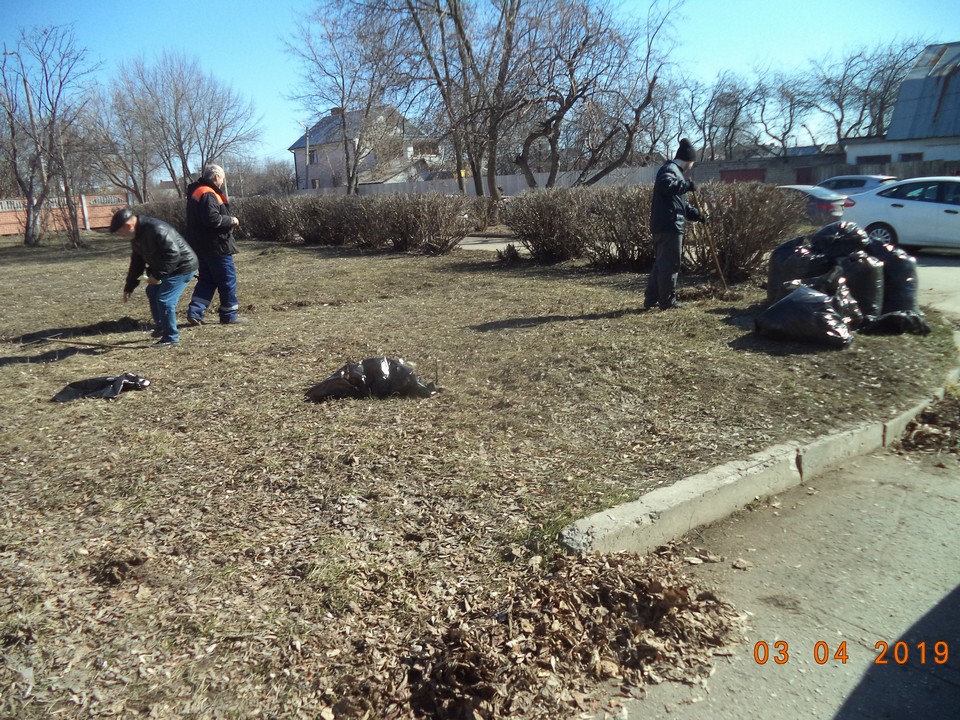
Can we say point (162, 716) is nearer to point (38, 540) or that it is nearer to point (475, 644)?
point (475, 644)

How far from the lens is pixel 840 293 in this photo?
6.25m

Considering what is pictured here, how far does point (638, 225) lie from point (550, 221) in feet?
7.02

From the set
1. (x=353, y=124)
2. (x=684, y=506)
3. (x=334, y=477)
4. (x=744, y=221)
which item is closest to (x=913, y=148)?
(x=353, y=124)

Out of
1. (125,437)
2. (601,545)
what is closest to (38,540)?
(125,437)

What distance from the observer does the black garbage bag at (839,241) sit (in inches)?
267

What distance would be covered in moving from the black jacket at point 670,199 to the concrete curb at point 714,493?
11.1 feet

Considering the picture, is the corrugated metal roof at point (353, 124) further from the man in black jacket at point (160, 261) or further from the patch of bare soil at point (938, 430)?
the patch of bare soil at point (938, 430)

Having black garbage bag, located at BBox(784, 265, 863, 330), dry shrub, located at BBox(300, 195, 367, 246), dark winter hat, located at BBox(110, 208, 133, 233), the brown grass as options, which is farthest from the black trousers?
dry shrub, located at BBox(300, 195, 367, 246)

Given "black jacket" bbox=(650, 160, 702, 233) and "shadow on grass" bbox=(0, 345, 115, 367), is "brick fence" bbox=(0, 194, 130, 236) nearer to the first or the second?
"shadow on grass" bbox=(0, 345, 115, 367)

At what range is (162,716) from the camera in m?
2.30

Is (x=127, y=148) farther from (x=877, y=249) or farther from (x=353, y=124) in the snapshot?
(x=877, y=249)

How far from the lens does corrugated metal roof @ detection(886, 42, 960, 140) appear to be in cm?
3120

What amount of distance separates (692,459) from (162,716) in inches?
114

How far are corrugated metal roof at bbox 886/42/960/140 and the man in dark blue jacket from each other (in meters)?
29.7
